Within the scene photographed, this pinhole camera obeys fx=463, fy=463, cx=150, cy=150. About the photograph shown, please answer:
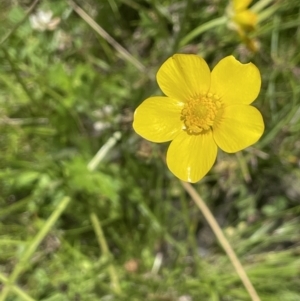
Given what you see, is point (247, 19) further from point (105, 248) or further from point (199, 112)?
point (105, 248)

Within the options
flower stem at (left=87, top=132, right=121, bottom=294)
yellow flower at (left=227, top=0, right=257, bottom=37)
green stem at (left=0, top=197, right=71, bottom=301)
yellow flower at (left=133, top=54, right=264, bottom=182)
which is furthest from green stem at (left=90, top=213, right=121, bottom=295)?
yellow flower at (left=227, top=0, right=257, bottom=37)

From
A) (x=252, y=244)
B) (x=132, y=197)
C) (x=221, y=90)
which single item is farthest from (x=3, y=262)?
(x=221, y=90)

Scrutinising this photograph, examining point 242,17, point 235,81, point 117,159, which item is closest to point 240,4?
point 242,17

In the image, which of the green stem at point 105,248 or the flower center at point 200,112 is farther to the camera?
the green stem at point 105,248

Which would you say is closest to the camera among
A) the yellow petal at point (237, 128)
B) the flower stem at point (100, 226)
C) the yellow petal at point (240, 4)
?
the yellow petal at point (237, 128)

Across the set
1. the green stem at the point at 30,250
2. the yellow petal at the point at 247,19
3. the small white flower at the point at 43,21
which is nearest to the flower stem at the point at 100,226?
the green stem at the point at 30,250

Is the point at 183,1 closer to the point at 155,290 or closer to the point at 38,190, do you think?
the point at 38,190

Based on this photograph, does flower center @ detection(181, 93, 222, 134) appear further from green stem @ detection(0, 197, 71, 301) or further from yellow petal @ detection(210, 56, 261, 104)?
green stem @ detection(0, 197, 71, 301)

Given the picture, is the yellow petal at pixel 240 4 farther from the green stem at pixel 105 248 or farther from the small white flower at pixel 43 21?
the green stem at pixel 105 248
